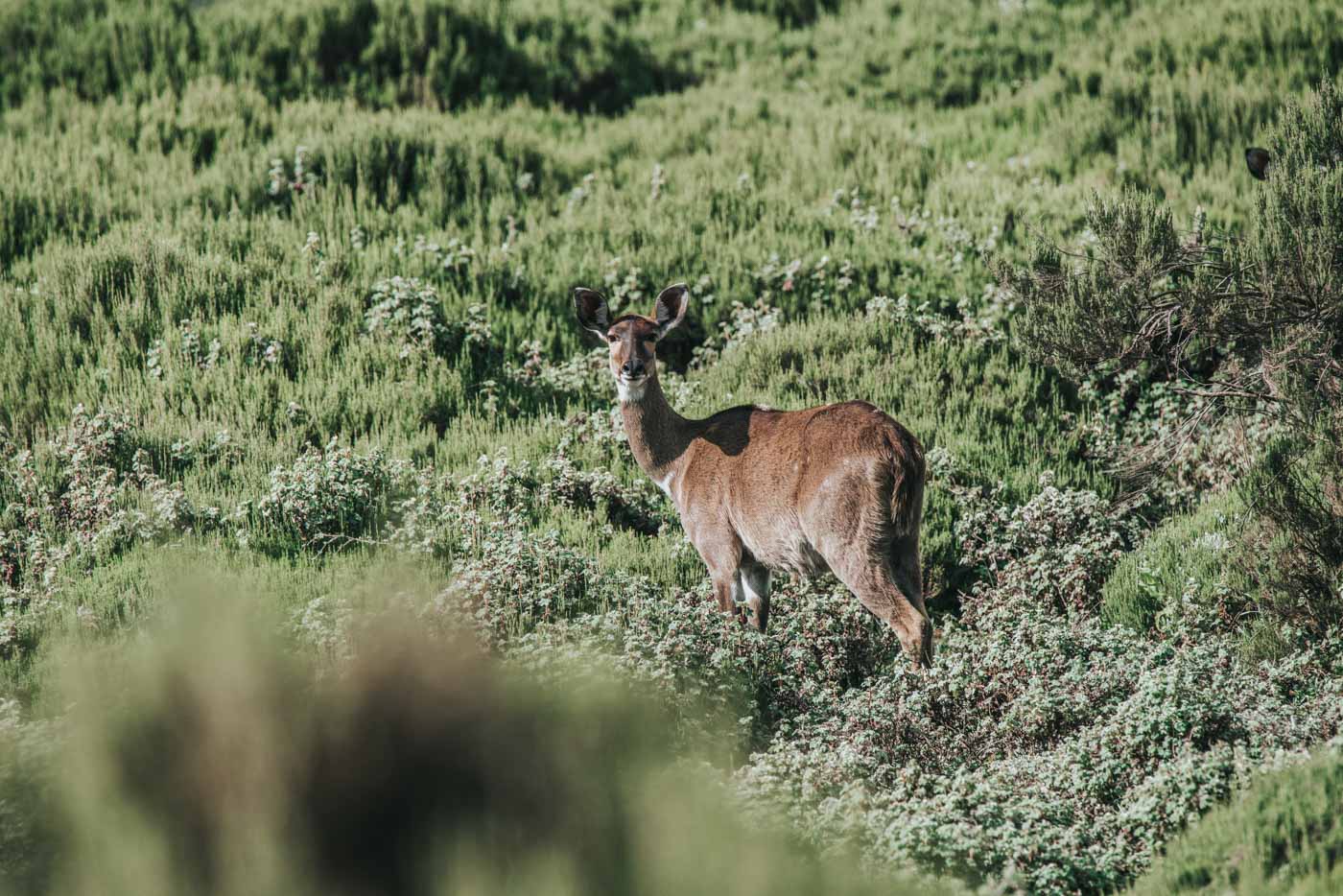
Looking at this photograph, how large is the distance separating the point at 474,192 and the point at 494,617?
7415mm

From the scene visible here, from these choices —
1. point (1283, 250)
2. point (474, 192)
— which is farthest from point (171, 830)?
point (474, 192)

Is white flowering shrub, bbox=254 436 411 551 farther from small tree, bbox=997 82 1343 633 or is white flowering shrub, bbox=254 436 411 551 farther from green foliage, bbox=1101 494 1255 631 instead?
small tree, bbox=997 82 1343 633

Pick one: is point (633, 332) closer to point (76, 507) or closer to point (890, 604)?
point (890, 604)

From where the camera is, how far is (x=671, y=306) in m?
8.74

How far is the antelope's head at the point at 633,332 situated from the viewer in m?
8.25

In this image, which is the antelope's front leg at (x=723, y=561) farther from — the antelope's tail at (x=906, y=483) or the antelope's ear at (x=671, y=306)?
the antelope's ear at (x=671, y=306)

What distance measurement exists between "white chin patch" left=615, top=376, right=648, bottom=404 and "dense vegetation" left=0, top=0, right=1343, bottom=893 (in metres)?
0.89

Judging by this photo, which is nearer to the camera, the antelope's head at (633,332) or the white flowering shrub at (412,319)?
the antelope's head at (633,332)

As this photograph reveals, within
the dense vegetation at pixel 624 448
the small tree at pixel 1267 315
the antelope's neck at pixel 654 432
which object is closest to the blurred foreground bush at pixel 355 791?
the dense vegetation at pixel 624 448

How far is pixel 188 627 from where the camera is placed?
5.12 m

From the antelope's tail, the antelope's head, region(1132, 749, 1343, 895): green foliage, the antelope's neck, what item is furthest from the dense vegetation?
the antelope's head

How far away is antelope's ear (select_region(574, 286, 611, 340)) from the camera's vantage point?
8.59 metres

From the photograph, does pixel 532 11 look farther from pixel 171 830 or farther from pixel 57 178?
pixel 171 830

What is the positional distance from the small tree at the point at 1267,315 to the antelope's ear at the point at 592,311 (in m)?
3.00
